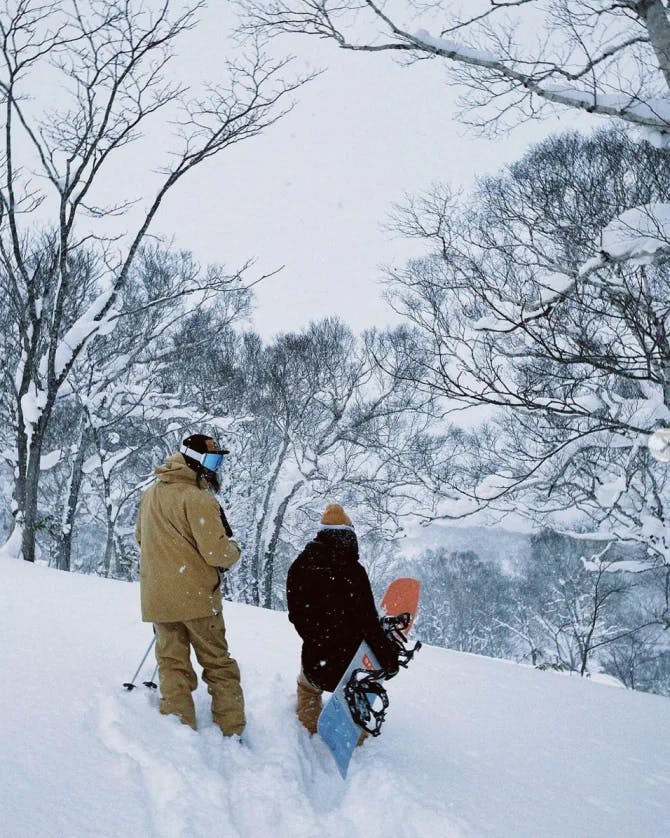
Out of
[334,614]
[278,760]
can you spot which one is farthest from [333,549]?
[278,760]

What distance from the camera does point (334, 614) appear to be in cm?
277

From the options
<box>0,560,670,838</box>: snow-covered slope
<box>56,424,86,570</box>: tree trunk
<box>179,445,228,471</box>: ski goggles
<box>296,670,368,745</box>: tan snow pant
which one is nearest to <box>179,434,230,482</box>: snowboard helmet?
<box>179,445,228,471</box>: ski goggles

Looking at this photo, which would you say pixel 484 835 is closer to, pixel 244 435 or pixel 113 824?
pixel 113 824

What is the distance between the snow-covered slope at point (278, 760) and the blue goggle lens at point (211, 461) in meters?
1.18

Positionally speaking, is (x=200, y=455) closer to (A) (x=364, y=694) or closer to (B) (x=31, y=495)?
(A) (x=364, y=694)

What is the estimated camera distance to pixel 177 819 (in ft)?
5.59

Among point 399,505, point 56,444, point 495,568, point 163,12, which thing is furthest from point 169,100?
point 495,568

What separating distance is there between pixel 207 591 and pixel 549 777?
1.98 m

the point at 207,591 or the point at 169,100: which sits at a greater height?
the point at 169,100

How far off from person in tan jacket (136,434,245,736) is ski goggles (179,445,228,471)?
85 mm

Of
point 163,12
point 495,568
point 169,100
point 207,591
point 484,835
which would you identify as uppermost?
point 163,12

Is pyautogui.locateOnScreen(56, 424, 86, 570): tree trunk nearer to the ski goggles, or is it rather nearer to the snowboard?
the ski goggles

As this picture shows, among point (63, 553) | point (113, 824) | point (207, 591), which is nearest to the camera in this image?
point (113, 824)

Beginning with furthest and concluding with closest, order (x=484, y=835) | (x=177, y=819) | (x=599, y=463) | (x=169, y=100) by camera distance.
A: (x=599, y=463) → (x=169, y=100) → (x=484, y=835) → (x=177, y=819)
